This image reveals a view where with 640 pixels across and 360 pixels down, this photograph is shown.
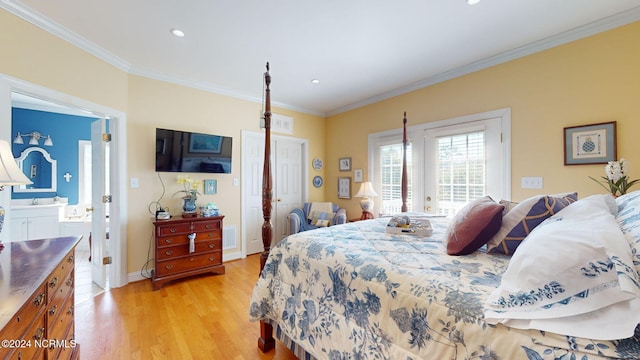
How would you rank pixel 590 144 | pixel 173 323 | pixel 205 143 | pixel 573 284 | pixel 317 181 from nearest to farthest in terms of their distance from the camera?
pixel 573 284
pixel 173 323
pixel 590 144
pixel 205 143
pixel 317 181

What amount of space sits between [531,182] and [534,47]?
1417 millimetres

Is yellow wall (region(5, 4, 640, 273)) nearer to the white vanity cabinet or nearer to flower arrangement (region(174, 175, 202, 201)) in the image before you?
flower arrangement (region(174, 175, 202, 201))

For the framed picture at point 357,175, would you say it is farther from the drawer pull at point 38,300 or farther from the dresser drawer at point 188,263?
the drawer pull at point 38,300

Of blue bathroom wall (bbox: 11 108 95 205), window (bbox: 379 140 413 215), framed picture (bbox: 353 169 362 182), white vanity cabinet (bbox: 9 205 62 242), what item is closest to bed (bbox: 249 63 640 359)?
window (bbox: 379 140 413 215)

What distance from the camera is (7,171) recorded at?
1307 mm

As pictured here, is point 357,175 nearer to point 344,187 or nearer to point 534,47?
point 344,187

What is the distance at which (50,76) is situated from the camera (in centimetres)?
219

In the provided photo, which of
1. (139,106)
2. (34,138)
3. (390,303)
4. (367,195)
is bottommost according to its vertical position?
(390,303)

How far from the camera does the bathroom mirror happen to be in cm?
404

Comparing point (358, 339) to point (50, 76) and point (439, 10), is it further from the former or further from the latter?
point (50, 76)

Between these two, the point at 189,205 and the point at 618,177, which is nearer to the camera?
the point at 618,177

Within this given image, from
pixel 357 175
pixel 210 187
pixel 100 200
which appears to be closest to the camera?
pixel 100 200

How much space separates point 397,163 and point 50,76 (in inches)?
162

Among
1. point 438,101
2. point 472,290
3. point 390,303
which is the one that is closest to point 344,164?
point 438,101
